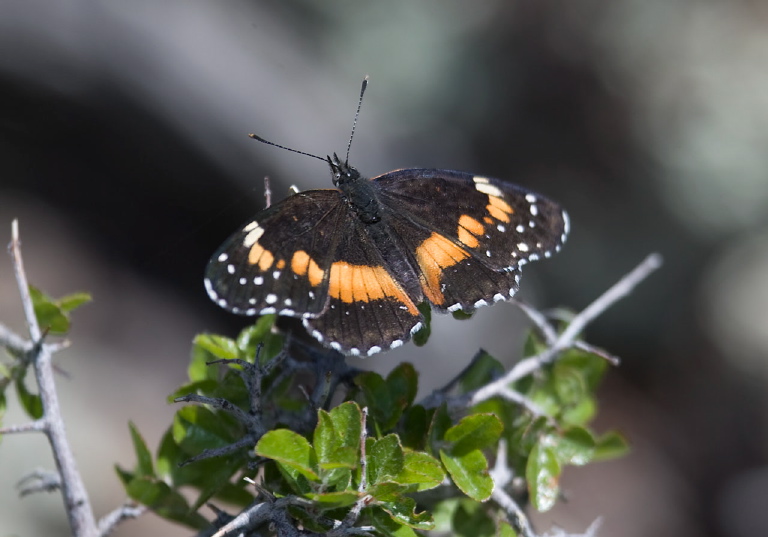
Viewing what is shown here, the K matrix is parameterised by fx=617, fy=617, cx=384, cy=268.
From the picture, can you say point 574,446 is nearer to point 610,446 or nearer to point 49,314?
point 610,446

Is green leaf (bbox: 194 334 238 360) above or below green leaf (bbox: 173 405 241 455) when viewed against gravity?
above

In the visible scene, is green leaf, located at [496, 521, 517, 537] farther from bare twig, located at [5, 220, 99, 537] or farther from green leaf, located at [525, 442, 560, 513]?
bare twig, located at [5, 220, 99, 537]

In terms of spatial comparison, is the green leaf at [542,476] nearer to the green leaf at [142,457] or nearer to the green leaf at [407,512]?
the green leaf at [407,512]

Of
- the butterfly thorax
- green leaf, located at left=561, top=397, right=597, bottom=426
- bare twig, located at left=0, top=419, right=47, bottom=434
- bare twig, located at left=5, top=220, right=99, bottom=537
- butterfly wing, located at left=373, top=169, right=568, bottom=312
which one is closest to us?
bare twig, located at left=0, top=419, right=47, bottom=434

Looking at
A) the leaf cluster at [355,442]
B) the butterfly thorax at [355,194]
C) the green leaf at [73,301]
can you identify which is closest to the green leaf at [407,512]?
the leaf cluster at [355,442]

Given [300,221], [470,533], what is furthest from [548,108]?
[470,533]

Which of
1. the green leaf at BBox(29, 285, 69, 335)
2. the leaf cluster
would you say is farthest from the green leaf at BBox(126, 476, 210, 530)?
the green leaf at BBox(29, 285, 69, 335)

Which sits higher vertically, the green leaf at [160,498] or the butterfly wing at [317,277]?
the butterfly wing at [317,277]

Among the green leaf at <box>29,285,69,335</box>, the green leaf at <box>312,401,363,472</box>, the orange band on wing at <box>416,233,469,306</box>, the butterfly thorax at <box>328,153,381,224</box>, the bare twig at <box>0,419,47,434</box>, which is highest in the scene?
the butterfly thorax at <box>328,153,381,224</box>
